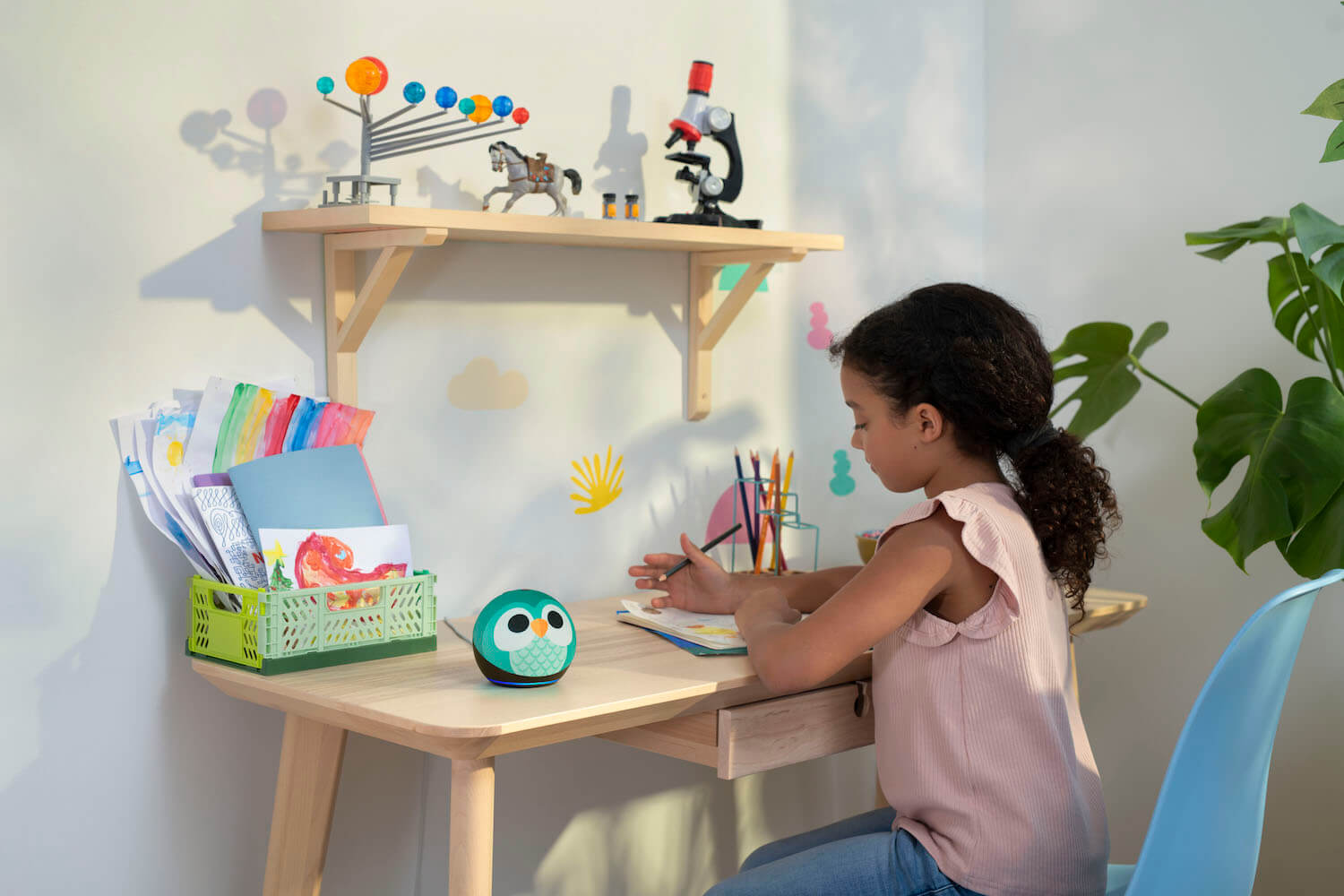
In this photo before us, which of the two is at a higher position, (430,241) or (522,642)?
(430,241)

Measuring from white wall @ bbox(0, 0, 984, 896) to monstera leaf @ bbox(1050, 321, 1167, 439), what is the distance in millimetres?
402

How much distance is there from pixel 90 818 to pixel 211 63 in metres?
0.83

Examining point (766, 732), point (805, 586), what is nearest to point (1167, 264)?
point (805, 586)

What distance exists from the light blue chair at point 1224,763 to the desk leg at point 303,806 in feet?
2.79

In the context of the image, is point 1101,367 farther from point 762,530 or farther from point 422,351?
point 422,351

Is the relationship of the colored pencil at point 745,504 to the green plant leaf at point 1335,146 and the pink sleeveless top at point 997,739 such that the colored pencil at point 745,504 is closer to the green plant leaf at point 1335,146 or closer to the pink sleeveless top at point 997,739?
the pink sleeveless top at point 997,739

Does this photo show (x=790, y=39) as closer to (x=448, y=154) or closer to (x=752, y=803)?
(x=448, y=154)

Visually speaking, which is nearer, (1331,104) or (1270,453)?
(1331,104)

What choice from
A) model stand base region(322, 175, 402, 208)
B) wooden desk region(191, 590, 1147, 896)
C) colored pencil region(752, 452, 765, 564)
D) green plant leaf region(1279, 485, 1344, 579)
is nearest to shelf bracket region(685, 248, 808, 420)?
colored pencil region(752, 452, 765, 564)

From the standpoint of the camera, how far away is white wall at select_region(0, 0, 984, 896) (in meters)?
1.29

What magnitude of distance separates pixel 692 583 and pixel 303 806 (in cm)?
53

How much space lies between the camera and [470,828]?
112 cm

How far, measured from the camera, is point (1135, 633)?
2121mm

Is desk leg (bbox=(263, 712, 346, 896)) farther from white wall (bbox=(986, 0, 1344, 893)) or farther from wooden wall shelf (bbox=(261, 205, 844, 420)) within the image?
white wall (bbox=(986, 0, 1344, 893))
